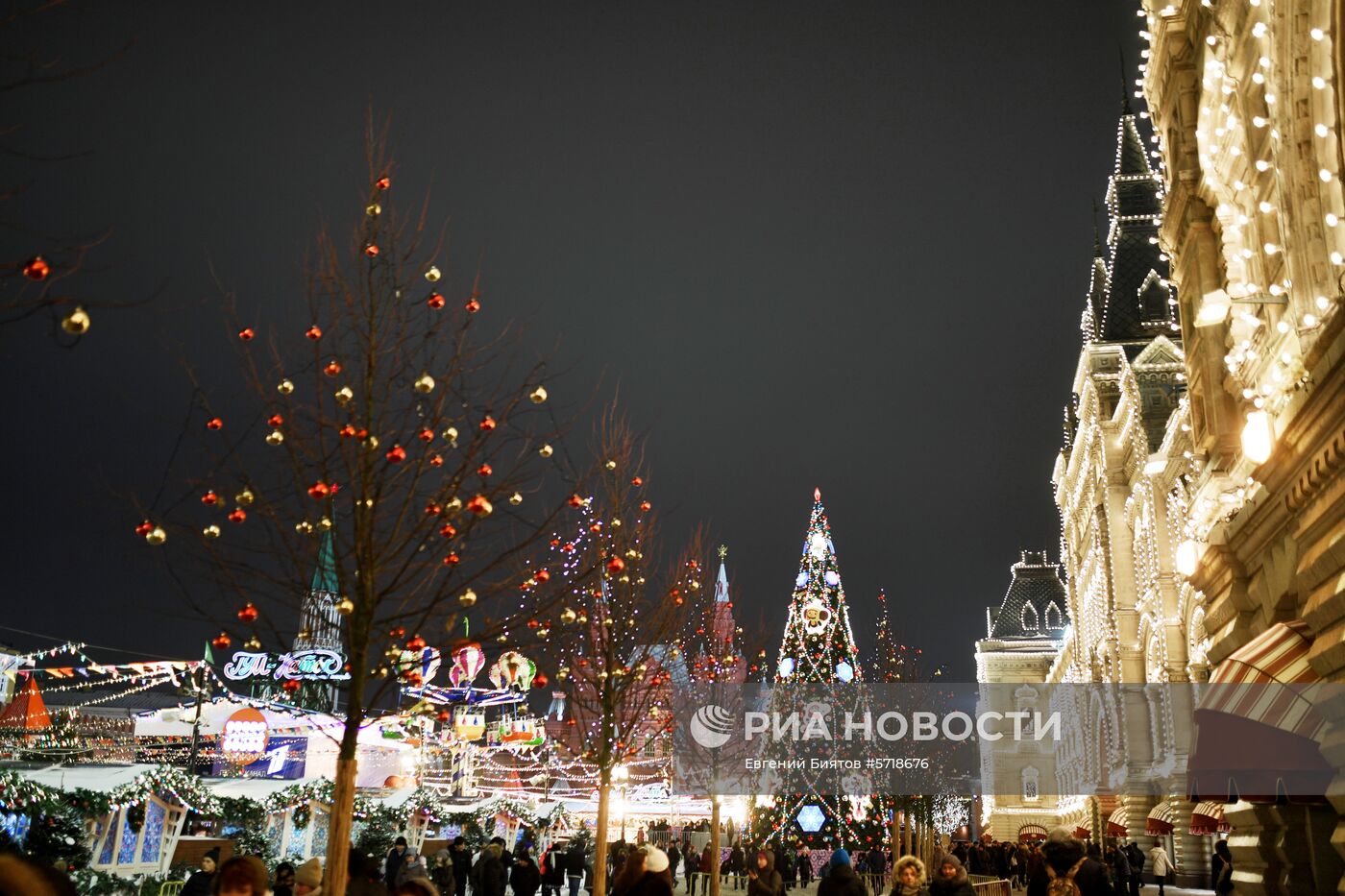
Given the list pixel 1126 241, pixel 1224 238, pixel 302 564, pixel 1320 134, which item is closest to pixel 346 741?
pixel 302 564

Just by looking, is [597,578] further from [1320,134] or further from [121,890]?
[1320,134]

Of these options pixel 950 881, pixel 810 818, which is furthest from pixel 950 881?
pixel 810 818

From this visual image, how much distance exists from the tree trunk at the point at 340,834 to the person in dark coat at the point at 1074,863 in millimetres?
5622

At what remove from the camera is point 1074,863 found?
1004 cm

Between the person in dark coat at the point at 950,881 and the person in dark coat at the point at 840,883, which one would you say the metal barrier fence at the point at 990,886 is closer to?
the person in dark coat at the point at 840,883

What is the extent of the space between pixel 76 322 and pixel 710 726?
1240 inches

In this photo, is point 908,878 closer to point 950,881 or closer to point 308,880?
point 950,881

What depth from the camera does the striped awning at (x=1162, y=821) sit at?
123 ft

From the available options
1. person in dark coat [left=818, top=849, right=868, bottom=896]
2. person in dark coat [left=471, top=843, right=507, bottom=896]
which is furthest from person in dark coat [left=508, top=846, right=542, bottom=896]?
person in dark coat [left=818, top=849, right=868, bottom=896]

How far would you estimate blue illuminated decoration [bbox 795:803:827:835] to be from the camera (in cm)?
4156

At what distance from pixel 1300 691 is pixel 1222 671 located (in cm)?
243

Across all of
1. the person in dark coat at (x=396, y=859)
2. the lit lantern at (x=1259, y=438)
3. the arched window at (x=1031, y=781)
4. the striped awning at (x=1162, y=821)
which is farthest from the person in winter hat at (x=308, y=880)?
the arched window at (x=1031, y=781)

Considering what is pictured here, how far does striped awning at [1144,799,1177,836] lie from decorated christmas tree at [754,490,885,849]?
899 centimetres

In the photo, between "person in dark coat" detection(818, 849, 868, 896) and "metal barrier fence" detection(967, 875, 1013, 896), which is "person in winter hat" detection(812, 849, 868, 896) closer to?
"person in dark coat" detection(818, 849, 868, 896)
